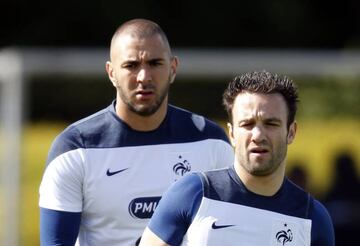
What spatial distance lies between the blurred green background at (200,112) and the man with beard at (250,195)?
745cm

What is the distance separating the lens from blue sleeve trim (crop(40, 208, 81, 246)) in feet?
19.1

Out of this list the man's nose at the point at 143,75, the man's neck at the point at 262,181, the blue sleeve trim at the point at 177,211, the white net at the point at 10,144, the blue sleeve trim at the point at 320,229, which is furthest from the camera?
the white net at the point at 10,144

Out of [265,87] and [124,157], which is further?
[124,157]

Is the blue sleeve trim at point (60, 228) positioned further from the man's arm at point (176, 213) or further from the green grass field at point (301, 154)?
the green grass field at point (301, 154)

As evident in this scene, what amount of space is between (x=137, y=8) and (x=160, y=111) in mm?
11366

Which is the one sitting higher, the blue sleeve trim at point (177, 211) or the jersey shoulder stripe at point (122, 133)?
the jersey shoulder stripe at point (122, 133)

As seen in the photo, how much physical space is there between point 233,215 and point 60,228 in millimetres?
1062

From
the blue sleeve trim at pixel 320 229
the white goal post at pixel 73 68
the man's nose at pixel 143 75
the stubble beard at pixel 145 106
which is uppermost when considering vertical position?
the white goal post at pixel 73 68

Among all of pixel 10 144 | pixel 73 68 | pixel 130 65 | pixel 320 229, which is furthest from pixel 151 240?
pixel 73 68

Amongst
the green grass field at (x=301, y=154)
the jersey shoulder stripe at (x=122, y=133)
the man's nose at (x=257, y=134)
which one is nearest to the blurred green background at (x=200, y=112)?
the green grass field at (x=301, y=154)

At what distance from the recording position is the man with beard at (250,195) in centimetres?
506

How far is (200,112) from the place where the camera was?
46.5 feet

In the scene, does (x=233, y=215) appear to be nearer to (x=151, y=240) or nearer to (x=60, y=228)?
(x=151, y=240)

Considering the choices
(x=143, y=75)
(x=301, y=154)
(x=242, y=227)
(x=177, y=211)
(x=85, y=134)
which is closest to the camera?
(x=177, y=211)
